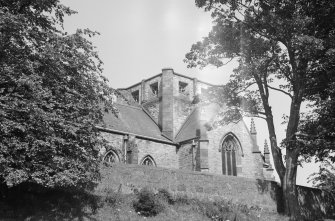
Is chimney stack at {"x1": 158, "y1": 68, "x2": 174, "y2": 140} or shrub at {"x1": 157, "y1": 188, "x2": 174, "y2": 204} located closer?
shrub at {"x1": 157, "y1": 188, "x2": 174, "y2": 204}

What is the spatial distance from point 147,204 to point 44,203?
3.72m

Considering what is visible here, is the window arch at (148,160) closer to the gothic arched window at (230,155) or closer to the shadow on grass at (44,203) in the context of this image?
the gothic arched window at (230,155)

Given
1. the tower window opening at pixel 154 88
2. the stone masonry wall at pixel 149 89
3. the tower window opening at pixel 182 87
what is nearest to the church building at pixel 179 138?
the tower window opening at pixel 182 87

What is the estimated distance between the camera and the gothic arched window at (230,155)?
30325 mm

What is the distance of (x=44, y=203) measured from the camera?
43.8 feet

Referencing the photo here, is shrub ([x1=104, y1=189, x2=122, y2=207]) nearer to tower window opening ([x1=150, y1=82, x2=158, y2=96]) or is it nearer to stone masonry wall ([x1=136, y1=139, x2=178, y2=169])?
stone masonry wall ([x1=136, y1=139, x2=178, y2=169])

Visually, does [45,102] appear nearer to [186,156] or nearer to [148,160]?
[148,160]

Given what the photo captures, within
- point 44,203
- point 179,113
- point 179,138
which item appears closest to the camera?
point 44,203

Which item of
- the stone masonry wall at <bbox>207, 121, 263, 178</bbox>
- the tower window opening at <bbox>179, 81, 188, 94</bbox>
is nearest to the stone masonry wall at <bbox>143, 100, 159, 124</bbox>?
the tower window opening at <bbox>179, 81, 188, 94</bbox>

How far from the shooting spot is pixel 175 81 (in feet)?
121

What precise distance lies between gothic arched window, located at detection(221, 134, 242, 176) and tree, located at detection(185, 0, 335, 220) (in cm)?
1120

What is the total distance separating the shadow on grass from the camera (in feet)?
41.3

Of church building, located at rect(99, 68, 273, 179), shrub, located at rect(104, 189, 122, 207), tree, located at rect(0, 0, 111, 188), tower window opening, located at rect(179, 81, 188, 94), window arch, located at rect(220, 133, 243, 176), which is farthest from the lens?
tower window opening, located at rect(179, 81, 188, 94)

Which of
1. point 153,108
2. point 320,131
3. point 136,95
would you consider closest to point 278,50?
point 320,131
